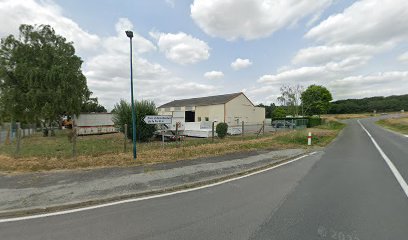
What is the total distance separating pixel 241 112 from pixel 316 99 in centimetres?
4031

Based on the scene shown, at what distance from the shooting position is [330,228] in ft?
11.9

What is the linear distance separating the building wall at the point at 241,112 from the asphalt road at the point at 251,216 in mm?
31731

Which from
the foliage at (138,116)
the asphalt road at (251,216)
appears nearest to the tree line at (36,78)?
the foliage at (138,116)

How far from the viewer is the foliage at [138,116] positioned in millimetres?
17406

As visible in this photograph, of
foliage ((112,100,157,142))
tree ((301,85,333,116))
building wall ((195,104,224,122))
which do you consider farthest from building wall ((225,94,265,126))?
tree ((301,85,333,116))

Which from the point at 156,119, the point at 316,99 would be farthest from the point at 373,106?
the point at 156,119

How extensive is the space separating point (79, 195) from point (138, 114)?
41.0ft

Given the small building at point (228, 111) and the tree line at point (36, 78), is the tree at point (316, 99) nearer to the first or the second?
the small building at point (228, 111)

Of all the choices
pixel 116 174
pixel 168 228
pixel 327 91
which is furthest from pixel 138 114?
pixel 327 91

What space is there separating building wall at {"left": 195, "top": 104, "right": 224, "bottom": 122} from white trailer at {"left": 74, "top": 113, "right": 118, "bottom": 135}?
17425mm

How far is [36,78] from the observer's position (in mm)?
24422

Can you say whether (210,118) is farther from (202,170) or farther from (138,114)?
(202,170)

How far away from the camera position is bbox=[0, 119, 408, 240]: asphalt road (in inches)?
138

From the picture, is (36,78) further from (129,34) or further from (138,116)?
(129,34)
